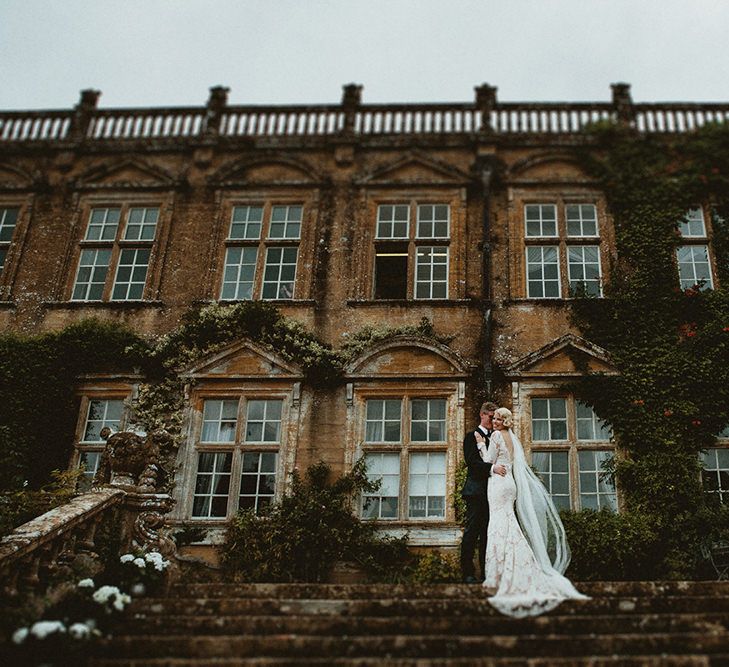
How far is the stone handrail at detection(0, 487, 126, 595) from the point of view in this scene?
24.5 ft

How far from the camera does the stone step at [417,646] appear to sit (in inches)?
254

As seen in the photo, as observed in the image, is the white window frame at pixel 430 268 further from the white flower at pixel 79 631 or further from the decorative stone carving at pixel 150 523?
the white flower at pixel 79 631

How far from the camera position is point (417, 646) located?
6473mm

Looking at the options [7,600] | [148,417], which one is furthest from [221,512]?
[7,600]

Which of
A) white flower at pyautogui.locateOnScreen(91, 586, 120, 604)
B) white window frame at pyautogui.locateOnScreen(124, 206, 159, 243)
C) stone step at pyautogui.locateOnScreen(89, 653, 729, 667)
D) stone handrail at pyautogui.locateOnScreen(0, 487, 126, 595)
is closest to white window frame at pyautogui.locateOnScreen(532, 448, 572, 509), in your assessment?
stone step at pyautogui.locateOnScreen(89, 653, 729, 667)

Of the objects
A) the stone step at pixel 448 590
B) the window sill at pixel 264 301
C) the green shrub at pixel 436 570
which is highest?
the window sill at pixel 264 301

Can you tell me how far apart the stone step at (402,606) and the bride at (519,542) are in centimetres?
17

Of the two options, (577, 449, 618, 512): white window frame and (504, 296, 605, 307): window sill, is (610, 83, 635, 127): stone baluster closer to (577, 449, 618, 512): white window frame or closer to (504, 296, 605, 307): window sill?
(504, 296, 605, 307): window sill

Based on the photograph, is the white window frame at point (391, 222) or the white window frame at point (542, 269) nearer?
the white window frame at point (542, 269)

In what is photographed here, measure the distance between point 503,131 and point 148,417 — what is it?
859 cm

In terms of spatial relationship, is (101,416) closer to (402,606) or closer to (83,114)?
(83,114)

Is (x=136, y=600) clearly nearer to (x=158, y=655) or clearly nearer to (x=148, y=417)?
(x=158, y=655)

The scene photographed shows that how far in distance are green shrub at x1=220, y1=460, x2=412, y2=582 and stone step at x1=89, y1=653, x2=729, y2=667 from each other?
17.9ft

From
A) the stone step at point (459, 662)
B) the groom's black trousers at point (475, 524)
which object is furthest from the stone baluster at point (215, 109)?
the stone step at point (459, 662)
